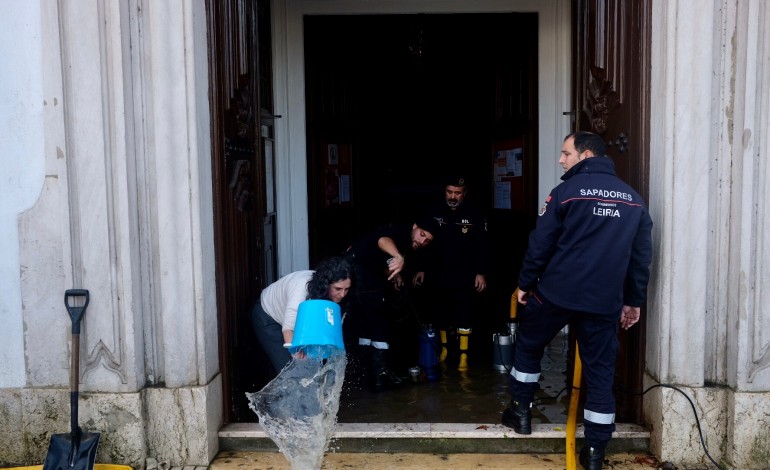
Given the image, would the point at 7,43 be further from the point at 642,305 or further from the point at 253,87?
the point at 642,305

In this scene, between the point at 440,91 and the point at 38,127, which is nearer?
the point at 38,127

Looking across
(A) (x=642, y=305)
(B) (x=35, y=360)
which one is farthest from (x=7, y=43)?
(A) (x=642, y=305)

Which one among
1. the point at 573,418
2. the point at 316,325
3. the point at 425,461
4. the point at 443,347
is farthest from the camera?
the point at 443,347

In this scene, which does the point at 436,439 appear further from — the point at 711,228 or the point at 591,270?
the point at 711,228

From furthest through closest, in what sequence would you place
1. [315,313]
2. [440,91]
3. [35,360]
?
[440,91]
[35,360]
[315,313]

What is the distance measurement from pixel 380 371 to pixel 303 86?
284 centimetres

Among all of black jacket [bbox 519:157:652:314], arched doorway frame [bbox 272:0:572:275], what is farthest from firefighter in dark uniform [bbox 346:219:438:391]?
black jacket [bbox 519:157:652:314]

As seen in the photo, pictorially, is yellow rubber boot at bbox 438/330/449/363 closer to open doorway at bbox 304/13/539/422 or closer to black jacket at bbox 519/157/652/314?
open doorway at bbox 304/13/539/422

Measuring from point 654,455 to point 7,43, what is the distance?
4545mm

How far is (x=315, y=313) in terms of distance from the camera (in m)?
4.10

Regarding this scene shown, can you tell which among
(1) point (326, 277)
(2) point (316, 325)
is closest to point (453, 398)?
(1) point (326, 277)

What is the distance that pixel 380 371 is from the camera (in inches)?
233

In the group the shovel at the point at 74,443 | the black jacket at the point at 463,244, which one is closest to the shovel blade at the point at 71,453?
the shovel at the point at 74,443

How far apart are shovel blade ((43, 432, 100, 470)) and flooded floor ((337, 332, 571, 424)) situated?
1652 millimetres
